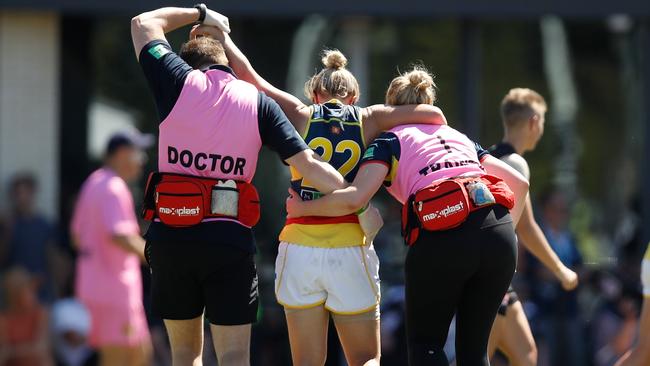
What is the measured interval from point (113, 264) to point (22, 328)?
191 cm

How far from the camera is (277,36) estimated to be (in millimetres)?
10477

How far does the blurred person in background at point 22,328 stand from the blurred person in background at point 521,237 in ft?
15.7

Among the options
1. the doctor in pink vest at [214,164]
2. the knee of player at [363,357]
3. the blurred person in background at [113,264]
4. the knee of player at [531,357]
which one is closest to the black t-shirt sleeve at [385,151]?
the doctor in pink vest at [214,164]

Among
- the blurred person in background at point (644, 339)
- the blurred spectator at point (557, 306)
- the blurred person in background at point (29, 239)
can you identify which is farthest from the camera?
the blurred person in background at point (29, 239)

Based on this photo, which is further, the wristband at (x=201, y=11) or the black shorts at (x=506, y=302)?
the black shorts at (x=506, y=302)

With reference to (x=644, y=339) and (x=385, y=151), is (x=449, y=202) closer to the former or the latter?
(x=385, y=151)

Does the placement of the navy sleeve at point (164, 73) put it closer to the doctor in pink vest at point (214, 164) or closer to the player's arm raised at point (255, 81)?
the doctor in pink vest at point (214, 164)

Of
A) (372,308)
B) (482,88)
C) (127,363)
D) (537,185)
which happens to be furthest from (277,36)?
(372,308)

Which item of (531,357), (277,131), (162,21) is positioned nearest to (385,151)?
(277,131)

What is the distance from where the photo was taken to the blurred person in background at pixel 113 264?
8070mm

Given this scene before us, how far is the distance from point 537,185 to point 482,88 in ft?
3.65

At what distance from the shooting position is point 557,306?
32.5ft

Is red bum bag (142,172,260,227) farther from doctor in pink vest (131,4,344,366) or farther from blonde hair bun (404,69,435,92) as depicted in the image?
blonde hair bun (404,69,435,92)

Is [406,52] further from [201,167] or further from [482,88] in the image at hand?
[201,167]
